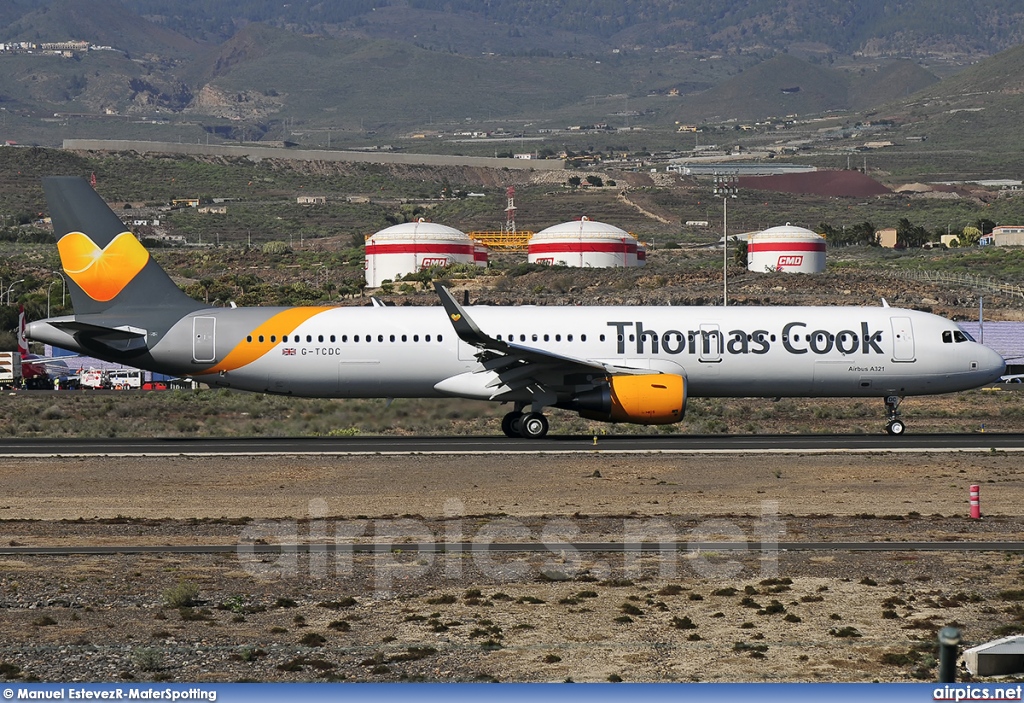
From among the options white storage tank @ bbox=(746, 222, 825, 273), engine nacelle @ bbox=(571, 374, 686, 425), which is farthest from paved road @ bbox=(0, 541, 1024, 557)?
white storage tank @ bbox=(746, 222, 825, 273)

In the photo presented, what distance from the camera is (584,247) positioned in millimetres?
105375

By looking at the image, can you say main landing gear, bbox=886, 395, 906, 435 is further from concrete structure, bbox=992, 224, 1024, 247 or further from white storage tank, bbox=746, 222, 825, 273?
concrete structure, bbox=992, 224, 1024, 247

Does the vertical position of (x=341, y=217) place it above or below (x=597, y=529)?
above

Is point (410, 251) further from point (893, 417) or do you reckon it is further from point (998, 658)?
point (998, 658)

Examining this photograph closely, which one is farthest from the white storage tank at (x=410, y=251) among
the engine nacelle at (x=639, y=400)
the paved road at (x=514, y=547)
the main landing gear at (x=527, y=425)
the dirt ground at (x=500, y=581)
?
the paved road at (x=514, y=547)

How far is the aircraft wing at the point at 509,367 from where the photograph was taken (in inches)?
1483

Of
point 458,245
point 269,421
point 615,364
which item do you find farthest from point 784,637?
point 458,245

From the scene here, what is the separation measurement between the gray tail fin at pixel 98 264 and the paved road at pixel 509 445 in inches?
150

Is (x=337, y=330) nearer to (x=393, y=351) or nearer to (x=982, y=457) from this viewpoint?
(x=393, y=351)

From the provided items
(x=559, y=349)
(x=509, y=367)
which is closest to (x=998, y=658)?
(x=509, y=367)

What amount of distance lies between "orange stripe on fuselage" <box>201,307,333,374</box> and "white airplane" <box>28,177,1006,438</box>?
0.09 ft

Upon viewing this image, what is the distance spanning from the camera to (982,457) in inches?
1345

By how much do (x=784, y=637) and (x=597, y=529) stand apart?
7.65m

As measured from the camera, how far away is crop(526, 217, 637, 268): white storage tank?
345 ft
